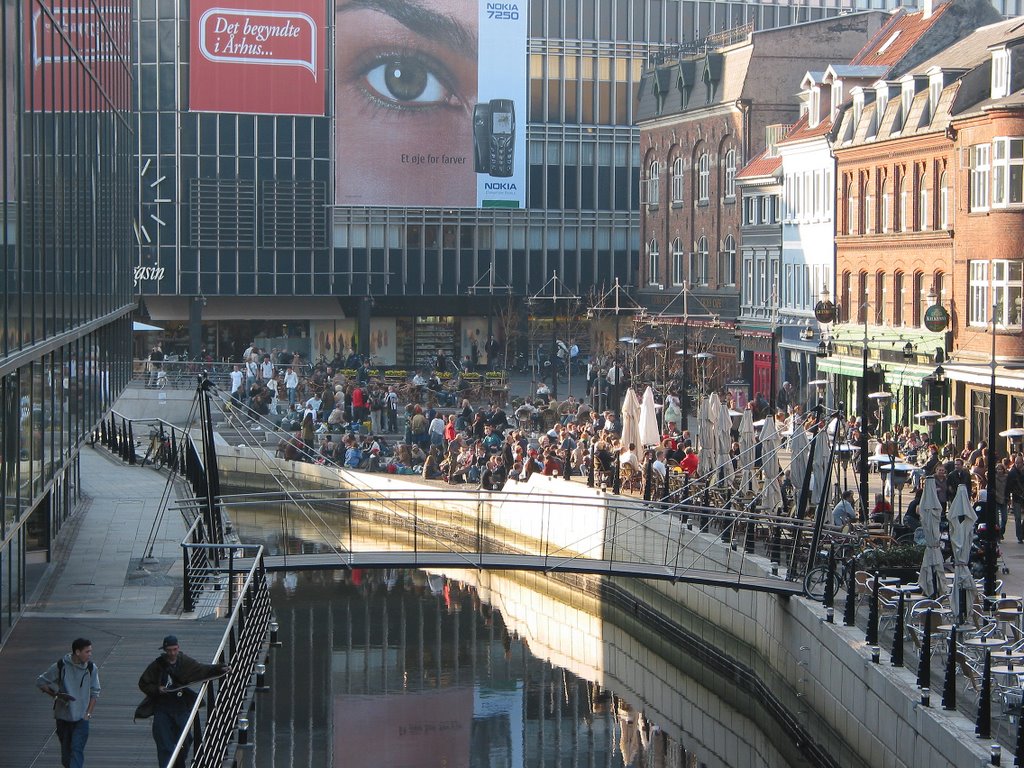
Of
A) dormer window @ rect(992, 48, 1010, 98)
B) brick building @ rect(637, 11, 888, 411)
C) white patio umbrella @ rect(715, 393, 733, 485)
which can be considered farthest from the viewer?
brick building @ rect(637, 11, 888, 411)

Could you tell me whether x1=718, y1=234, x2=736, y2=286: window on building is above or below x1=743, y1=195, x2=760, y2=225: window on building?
below

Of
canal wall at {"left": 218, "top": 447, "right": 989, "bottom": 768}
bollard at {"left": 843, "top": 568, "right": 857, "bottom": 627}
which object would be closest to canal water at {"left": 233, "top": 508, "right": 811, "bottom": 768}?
canal wall at {"left": 218, "top": 447, "right": 989, "bottom": 768}

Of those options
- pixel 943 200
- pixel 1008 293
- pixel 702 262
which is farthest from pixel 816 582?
pixel 702 262

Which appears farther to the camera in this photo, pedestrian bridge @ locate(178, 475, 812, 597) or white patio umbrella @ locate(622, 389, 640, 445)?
white patio umbrella @ locate(622, 389, 640, 445)

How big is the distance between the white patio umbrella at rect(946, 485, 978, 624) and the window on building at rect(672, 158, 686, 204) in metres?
46.9

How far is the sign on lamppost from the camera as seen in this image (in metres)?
36.8

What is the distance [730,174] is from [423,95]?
15.5 meters

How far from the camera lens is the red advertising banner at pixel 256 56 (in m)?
68.2

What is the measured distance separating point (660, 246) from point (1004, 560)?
4561cm

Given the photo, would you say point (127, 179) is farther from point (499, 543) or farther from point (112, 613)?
point (112, 613)

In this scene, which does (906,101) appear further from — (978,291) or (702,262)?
(702,262)

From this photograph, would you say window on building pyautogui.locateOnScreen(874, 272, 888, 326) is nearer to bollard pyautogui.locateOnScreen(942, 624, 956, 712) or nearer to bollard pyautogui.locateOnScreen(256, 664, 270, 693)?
bollard pyautogui.locateOnScreen(942, 624, 956, 712)

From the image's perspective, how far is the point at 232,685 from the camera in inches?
616

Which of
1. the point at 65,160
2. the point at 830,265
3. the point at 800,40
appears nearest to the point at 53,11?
the point at 65,160
